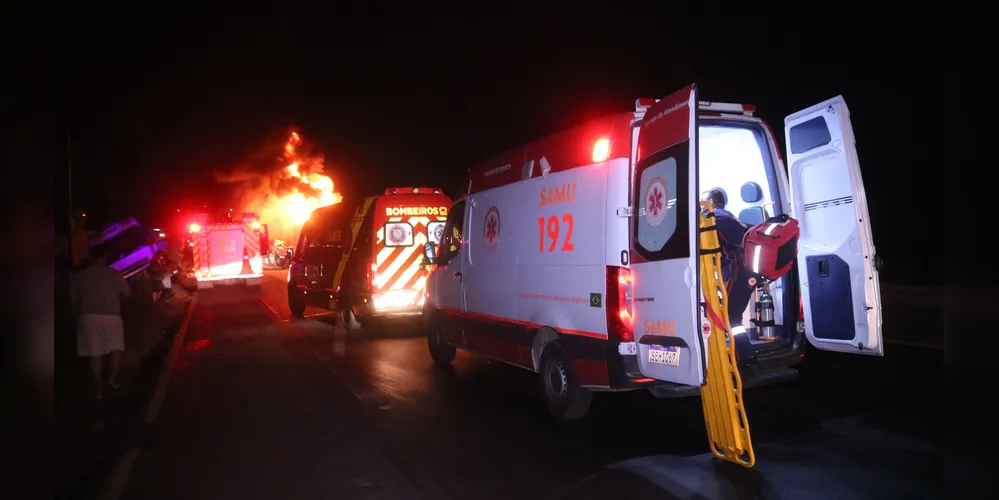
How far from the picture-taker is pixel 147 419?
7.47 metres

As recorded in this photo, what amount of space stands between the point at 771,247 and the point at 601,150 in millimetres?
1563

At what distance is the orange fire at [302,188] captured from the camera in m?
43.7

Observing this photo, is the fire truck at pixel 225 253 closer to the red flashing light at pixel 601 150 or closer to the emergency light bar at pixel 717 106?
the red flashing light at pixel 601 150

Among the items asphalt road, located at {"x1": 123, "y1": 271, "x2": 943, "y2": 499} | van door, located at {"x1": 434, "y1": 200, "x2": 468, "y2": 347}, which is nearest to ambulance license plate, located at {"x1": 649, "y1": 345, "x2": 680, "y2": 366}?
asphalt road, located at {"x1": 123, "y1": 271, "x2": 943, "y2": 499}

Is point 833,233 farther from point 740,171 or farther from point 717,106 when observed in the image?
point 717,106

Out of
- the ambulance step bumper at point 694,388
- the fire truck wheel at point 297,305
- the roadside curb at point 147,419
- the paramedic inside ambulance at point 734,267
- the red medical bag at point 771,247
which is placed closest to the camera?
the roadside curb at point 147,419

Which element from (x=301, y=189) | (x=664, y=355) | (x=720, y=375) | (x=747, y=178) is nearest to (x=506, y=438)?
(x=664, y=355)

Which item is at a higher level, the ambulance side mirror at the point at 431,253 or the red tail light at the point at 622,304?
the ambulance side mirror at the point at 431,253

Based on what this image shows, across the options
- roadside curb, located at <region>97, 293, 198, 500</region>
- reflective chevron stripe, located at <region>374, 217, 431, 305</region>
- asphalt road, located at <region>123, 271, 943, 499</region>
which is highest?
reflective chevron stripe, located at <region>374, 217, 431, 305</region>

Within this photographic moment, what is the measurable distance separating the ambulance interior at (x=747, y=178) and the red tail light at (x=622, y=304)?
127 centimetres

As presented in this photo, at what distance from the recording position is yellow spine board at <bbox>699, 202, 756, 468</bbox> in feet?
16.6

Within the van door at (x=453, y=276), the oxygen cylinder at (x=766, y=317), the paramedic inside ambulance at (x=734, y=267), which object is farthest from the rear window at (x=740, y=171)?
the van door at (x=453, y=276)

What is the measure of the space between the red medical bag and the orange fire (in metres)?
39.1

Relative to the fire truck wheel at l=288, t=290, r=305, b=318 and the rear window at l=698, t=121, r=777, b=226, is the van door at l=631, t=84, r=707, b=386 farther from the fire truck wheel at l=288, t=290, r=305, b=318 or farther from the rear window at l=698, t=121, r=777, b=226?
the fire truck wheel at l=288, t=290, r=305, b=318
